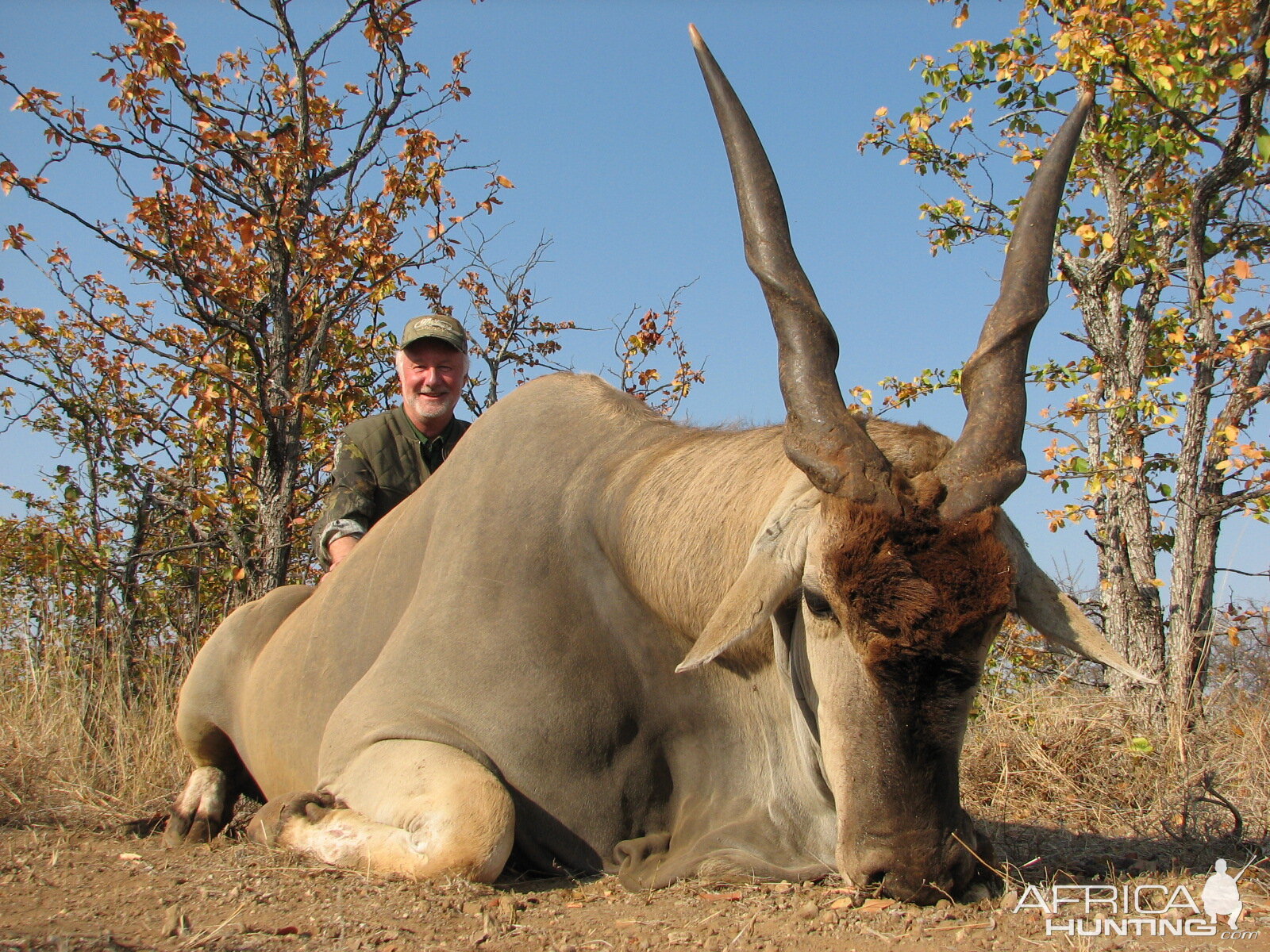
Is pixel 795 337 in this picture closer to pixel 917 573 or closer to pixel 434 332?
pixel 917 573

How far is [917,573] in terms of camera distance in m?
2.57

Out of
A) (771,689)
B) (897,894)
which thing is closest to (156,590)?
(771,689)

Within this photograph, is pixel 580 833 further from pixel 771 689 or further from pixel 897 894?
pixel 897 894

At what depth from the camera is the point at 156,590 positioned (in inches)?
358

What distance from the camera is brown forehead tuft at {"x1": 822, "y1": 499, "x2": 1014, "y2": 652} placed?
252 centimetres

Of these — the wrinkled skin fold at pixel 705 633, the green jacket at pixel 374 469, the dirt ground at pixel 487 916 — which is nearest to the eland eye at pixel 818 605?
the wrinkled skin fold at pixel 705 633

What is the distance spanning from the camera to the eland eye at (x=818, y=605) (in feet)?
9.03

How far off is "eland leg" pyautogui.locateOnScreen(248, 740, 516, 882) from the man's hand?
6.82ft

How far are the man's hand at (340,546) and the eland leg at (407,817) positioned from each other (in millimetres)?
2079

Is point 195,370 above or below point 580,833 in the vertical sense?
above

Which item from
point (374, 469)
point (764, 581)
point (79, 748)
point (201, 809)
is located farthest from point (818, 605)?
point (79, 748)

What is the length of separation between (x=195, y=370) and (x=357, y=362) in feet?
7.61

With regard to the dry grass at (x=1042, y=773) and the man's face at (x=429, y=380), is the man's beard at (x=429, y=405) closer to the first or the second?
the man's face at (x=429, y=380)

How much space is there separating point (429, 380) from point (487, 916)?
3.60 metres
